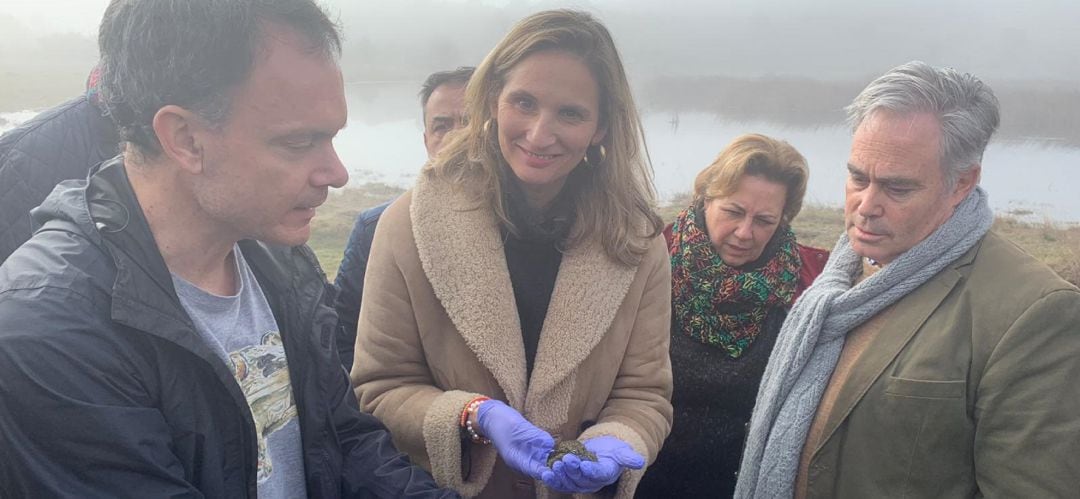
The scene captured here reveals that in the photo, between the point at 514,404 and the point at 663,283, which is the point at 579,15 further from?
the point at 514,404

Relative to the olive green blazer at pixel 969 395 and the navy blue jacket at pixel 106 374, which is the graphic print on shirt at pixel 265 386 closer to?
the navy blue jacket at pixel 106 374

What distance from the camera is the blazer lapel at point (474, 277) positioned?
73.4 inches

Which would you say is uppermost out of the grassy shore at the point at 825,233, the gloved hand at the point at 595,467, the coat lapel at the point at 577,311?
the coat lapel at the point at 577,311

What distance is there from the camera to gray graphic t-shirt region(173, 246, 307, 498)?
1.35 meters

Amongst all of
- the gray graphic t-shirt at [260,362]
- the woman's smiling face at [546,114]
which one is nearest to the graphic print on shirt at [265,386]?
the gray graphic t-shirt at [260,362]

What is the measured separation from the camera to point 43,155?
232 centimetres

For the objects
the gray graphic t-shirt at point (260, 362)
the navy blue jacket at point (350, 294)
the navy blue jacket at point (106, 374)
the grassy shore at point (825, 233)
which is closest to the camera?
the navy blue jacket at point (106, 374)

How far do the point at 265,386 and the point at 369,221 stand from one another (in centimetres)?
130

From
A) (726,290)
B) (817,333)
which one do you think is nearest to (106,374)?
(817,333)

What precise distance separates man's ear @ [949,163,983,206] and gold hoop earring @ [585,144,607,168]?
37.7 inches

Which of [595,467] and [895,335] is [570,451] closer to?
[595,467]

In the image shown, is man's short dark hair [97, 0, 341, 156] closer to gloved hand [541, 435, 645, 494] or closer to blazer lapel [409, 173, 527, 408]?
blazer lapel [409, 173, 527, 408]

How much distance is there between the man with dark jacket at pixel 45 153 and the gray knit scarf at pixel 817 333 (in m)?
2.27

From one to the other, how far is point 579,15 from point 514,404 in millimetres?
1106
